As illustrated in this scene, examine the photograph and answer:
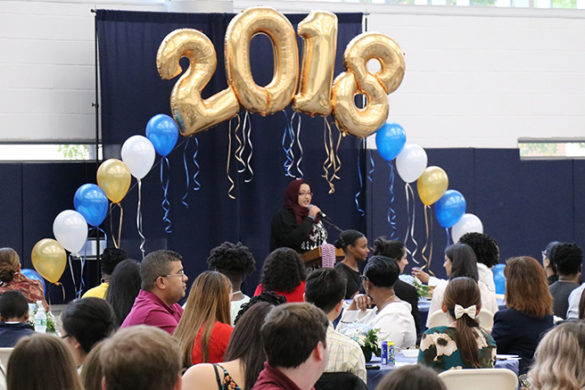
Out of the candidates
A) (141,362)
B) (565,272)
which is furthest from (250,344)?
(565,272)

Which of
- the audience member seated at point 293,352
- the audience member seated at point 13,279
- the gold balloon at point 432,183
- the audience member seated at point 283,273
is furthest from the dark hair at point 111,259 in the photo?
the audience member seated at point 293,352

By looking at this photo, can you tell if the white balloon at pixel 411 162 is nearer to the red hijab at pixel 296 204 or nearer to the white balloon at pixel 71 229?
the red hijab at pixel 296 204

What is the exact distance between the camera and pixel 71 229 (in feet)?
25.0

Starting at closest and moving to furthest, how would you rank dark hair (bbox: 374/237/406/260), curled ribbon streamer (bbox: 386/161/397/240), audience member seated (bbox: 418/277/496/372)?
audience member seated (bbox: 418/277/496/372) < dark hair (bbox: 374/237/406/260) < curled ribbon streamer (bbox: 386/161/397/240)

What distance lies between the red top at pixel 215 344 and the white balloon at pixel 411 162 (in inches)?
196

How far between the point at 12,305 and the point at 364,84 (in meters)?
4.41

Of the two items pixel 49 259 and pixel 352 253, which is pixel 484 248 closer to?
pixel 352 253

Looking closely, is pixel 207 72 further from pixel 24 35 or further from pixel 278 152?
pixel 24 35

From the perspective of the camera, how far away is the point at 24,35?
8828 millimetres

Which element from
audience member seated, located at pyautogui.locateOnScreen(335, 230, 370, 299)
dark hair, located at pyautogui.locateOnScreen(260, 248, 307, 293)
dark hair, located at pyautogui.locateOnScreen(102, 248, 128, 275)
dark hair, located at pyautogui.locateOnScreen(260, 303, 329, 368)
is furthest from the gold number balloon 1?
dark hair, located at pyautogui.locateOnScreen(260, 303, 329, 368)

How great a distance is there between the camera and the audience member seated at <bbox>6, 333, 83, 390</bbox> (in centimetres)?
209

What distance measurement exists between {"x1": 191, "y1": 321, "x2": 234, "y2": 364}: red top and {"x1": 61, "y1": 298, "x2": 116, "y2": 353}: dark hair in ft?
2.75

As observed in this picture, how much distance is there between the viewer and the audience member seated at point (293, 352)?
2.34 m

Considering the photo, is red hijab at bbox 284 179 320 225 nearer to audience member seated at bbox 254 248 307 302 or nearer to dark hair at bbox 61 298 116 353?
audience member seated at bbox 254 248 307 302
